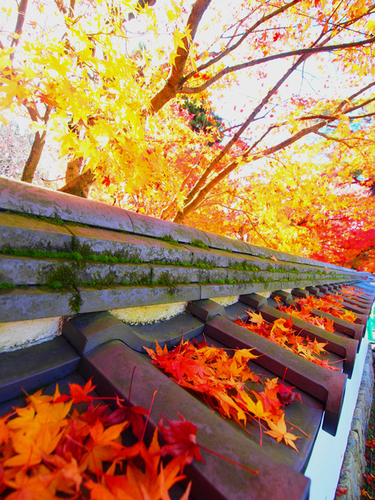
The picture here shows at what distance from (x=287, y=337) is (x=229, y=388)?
A: 1052 millimetres

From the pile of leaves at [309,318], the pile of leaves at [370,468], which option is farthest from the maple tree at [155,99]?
the pile of leaves at [370,468]

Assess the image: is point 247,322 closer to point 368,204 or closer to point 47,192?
point 47,192

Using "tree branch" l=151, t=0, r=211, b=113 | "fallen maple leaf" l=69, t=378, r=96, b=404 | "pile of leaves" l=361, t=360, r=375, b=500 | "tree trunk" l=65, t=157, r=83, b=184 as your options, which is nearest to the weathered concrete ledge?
"pile of leaves" l=361, t=360, r=375, b=500

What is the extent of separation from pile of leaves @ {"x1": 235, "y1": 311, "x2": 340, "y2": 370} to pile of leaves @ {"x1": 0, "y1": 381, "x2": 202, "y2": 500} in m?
1.35

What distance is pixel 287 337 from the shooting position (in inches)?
77.9

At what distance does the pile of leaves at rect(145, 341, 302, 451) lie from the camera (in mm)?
1008

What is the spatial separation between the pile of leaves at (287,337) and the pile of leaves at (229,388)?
0.60 m

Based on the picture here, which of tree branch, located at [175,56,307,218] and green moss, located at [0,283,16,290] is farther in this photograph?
tree branch, located at [175,56,307,218]

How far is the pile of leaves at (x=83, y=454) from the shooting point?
540mm

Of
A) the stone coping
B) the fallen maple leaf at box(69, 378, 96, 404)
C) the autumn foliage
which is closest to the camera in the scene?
the fallen maple leaf at box(69, 378, 96, 404)

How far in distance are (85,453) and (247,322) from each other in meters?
1.68

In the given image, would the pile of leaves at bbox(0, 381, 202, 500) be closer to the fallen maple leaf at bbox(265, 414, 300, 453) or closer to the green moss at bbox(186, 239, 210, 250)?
the fallen maple leaf at bbox(265, 414, 300, 453)

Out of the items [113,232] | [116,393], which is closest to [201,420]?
[116,393]

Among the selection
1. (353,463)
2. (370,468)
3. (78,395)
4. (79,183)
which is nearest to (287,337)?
(78,395)
